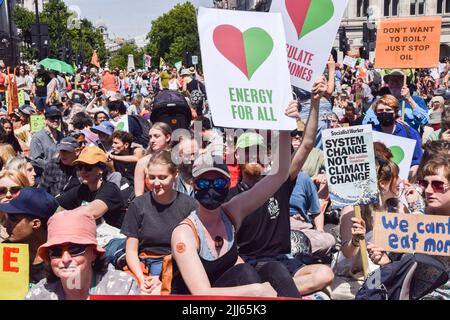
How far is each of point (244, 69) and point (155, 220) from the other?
1.31 m

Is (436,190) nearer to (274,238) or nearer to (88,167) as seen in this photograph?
(274,238)

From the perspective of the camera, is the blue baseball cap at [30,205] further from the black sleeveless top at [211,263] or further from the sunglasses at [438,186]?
the sunglasses at [438,186]

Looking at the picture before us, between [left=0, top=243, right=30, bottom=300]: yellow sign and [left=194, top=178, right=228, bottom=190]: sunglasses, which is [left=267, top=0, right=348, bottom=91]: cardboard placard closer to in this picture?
[left=194, top=178, right=228, bottom=190]: sunglasses

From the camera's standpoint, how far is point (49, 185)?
7.14 metres

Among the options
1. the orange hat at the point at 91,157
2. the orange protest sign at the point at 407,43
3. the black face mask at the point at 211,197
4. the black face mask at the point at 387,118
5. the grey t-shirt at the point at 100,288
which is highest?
the orange protest sign at the point at 407,43

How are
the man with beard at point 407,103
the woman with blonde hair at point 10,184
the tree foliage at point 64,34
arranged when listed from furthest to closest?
1. the tree foliage at point 64,34
2. the man with beard at point 407,103
3. the woman with blonde hair at point 10,184

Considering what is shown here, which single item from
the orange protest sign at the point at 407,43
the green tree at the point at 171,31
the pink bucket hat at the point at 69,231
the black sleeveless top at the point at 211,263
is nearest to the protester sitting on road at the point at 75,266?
the pink bucket hat at the point at 69,231

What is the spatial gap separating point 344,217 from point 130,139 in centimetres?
303

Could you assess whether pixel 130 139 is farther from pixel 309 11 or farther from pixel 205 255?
pixel 205 255

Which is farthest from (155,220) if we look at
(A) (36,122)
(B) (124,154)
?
(A) (36,122)

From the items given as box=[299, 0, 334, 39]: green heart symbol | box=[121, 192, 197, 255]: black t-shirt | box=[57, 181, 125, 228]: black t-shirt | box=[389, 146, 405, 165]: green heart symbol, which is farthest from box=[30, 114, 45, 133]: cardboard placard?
box=[299, 0, 334, 39]: green heart symbol

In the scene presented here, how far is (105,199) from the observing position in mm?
5648

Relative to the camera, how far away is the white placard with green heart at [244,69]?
4.04 metres

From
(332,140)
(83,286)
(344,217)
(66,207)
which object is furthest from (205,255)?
(66,207)
